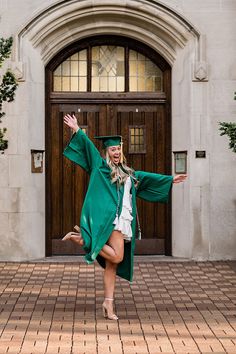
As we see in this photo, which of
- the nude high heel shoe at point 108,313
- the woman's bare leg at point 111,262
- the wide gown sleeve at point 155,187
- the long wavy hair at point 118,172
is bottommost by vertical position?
the nude high heel shoe at point 108,313

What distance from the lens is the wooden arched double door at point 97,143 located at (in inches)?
604

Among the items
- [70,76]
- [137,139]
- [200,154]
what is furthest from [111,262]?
[70,76]

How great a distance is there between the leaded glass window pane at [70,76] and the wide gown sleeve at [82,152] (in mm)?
5907

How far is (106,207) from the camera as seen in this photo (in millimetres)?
9492

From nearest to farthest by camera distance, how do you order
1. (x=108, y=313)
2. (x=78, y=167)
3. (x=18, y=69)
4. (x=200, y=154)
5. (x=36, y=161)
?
1. (x=108, y=313)
2. (x=18, y=69)
3. (x=200, y=154)
4. (x=36, y=161)
5. (x=78, y=167)

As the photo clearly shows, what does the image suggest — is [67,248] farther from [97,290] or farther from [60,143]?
[97,290]

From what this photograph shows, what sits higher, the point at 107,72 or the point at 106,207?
the point at 107,72

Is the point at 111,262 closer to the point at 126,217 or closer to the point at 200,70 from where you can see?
the point at 126,217


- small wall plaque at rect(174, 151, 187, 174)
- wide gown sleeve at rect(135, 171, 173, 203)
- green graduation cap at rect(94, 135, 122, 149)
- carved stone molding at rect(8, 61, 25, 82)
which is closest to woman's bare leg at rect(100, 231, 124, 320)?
wide gown sleeve at rect(135, 171, 173, 203)

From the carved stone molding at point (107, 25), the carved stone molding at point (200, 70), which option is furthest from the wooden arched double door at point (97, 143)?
the carved stone molding at point (200, 70)

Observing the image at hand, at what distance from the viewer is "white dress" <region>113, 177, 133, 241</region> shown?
31.2 feet

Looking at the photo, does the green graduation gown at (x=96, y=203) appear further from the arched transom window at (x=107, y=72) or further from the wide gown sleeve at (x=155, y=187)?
the arched transom window at (x=107, y=72)

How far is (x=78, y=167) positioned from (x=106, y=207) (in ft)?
19.2

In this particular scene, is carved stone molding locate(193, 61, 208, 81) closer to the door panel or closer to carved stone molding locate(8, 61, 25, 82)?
the door panel
